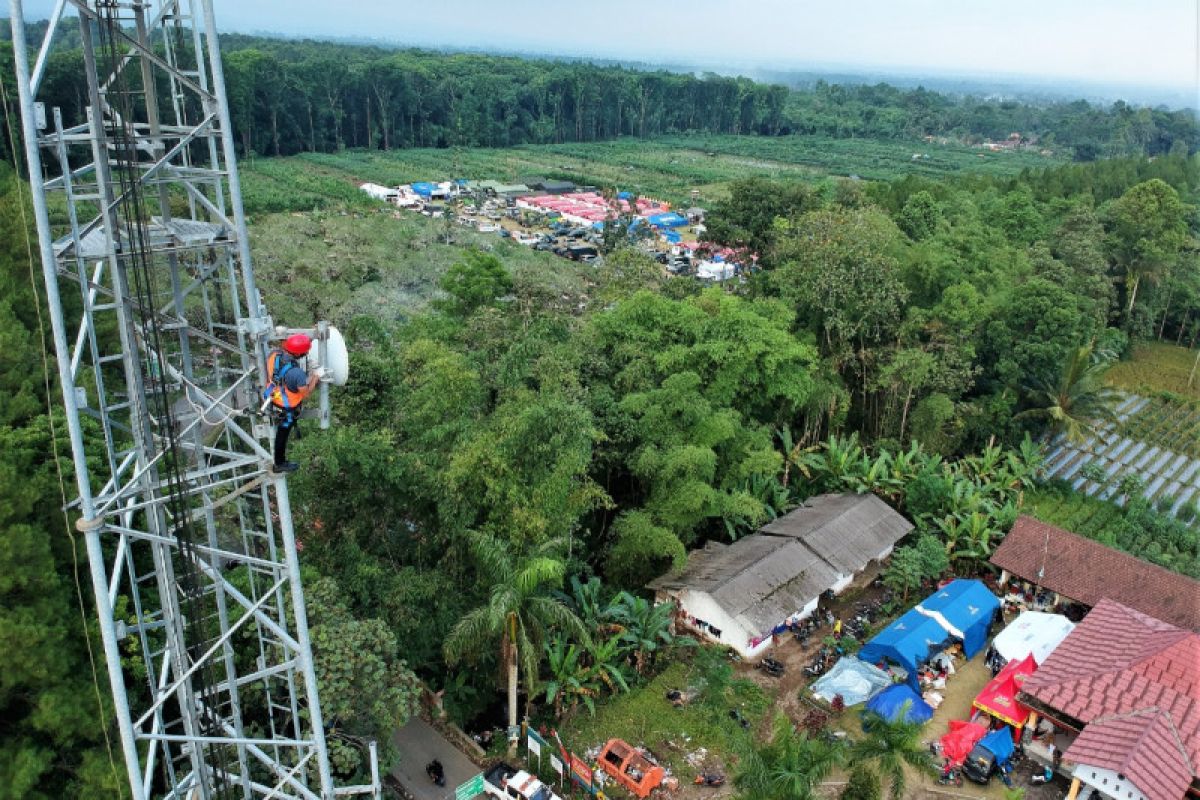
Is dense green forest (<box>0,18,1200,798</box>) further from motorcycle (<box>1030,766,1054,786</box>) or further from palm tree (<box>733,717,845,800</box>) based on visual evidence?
motorcycle (<box>1030,766,1054,786</box>)

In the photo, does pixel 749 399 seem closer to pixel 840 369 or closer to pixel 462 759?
pixel 840 369

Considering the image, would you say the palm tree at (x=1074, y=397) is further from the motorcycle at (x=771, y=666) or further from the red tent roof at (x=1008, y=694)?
the motorcycle at (x=771, y=666)

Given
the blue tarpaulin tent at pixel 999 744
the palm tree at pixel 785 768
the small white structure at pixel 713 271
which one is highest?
the small white structure at pixel 713 271

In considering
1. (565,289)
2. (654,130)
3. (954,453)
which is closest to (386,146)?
(654,130)

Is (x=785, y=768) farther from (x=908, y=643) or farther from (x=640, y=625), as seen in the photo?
(x=908, y=643)

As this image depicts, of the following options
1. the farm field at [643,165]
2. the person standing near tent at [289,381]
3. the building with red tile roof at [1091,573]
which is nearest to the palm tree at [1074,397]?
the building with red tile roof at [1091,573]

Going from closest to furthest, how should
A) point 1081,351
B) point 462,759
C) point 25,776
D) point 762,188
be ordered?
1. point 25,776
2. point 462,759
3. point 1081,351
4. point 762,188
